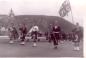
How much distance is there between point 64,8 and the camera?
2.38 metres

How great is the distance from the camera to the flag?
2350mm

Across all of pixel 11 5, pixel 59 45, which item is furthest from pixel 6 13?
pixel 59 45

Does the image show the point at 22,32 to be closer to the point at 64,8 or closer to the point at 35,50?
the point at 35,50

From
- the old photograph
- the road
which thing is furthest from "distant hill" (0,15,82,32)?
the road

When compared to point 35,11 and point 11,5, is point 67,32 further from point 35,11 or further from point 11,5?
point 11,5

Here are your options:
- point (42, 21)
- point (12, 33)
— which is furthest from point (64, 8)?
point (12, 33)

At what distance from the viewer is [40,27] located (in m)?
2.34

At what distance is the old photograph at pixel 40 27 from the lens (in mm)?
2338

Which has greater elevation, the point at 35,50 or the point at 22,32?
the point at 22,32

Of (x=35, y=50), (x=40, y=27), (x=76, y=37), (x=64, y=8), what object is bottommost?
(x=35, y=50)

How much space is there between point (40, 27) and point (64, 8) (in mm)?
382

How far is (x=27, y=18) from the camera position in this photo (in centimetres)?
235

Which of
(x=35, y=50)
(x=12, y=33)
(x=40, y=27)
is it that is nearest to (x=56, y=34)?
(x=40, y=27)

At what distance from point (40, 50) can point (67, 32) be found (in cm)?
40
